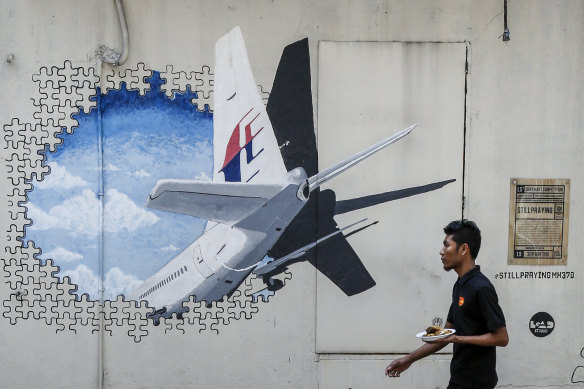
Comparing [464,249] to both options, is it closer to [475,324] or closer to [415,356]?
[475,324]

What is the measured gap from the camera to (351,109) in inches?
187

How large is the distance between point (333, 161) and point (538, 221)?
1.64m

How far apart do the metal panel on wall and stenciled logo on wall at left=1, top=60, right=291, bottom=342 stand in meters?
0.84

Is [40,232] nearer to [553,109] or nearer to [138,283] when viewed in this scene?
[138,283]

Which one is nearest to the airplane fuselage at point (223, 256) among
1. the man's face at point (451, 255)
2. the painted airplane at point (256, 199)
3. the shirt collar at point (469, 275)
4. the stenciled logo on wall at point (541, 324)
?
the painted airplane at point (256, 199)

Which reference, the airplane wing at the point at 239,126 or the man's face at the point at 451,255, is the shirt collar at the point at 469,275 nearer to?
the man's face at the point at 451,255

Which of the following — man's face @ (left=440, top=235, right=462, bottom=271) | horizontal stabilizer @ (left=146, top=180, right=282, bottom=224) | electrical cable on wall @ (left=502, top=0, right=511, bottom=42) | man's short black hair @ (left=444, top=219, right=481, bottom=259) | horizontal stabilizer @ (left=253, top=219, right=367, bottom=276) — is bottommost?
horizontal stabilizer @ (left=253, top=219, right=367, bottom=276)

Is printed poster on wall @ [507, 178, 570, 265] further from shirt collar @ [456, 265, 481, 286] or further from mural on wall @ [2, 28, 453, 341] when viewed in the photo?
shirt collar @ [456, 265, 481, 286]

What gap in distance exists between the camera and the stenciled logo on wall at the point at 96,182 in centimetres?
469

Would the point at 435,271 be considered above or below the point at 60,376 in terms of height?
above

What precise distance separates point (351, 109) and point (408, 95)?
440mm

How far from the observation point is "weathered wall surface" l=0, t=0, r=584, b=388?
4.68 meters

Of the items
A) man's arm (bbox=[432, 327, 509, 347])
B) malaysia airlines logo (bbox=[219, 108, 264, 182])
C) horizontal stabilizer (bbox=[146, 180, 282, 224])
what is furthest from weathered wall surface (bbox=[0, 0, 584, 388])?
man's arm (bbox=[432, 327, 509, 347])

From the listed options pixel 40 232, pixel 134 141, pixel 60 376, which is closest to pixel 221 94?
pixel 134 141
